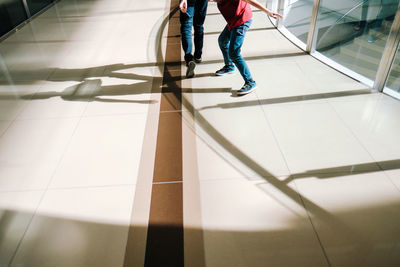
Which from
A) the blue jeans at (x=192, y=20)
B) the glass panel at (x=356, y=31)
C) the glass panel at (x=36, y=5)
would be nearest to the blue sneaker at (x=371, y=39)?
the glass panel at (x=356, y=31)

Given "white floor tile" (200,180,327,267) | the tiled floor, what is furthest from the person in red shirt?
"white floor tile" (200,180,327,267)

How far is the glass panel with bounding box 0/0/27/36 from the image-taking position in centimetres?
518

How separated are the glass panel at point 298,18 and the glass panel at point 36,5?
5.17m

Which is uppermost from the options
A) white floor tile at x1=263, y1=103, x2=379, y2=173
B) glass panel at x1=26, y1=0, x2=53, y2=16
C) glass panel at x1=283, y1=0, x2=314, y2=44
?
glass panel at x1=26, y1=0, x2=53, y2=16

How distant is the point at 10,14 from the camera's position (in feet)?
17.7

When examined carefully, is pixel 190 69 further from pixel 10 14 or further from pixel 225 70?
pixel 10 14

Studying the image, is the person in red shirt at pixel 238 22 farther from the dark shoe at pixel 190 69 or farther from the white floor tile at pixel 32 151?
the white floor tile at pixel 32 151

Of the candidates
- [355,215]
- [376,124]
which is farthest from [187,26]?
[355,215]

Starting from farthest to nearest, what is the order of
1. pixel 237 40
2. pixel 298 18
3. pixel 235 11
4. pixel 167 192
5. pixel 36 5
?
pixel 36 5
pixel 298 18
pixel 237 40
pixel 235 11
pixel 167 192

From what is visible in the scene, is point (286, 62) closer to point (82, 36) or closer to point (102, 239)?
point (102, 239)

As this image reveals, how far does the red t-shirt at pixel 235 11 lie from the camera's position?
8.55 ft

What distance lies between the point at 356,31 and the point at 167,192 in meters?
4.00

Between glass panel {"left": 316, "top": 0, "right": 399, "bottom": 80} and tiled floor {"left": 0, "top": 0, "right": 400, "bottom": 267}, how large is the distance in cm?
53

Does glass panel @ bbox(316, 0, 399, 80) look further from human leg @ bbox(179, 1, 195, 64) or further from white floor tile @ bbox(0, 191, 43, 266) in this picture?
white floor tile @ bbox(0, 191, 43, 266)
